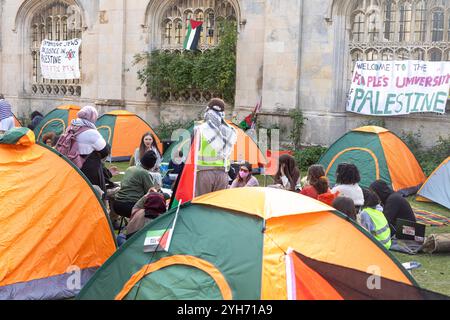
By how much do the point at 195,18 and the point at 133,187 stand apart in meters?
10.2

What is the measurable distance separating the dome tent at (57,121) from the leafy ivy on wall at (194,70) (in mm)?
2200

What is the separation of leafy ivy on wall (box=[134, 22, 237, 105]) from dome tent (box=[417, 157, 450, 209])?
6440 mm

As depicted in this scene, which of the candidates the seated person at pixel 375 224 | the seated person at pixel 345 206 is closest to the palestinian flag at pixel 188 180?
the seated person at pixel 345 206

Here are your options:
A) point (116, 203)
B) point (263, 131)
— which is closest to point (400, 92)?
point (263, 131)

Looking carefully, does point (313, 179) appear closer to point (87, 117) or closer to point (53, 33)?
point (87, 117)

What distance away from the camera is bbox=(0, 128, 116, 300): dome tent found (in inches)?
241

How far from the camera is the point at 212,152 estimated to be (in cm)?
765

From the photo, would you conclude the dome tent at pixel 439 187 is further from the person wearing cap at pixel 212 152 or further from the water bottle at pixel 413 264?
the person wearing cap at pixel 212 152

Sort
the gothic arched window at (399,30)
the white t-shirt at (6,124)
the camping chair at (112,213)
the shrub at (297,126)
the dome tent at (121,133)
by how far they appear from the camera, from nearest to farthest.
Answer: the camping chair at (112,213), the white t-shirt at (6,124), the gothic arched window at (399,30), the shrub at (297,126), the dome tent at (121,133)

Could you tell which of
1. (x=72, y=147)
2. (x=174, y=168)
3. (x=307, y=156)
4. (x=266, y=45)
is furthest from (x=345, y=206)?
(x=266, y=45)

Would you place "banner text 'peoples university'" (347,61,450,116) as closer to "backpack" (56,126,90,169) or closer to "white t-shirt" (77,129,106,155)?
"white t-shirt" (77,129,106,155)

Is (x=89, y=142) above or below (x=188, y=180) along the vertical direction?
above

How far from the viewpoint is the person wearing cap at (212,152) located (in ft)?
24.9

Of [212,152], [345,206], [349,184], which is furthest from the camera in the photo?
[349,184]
